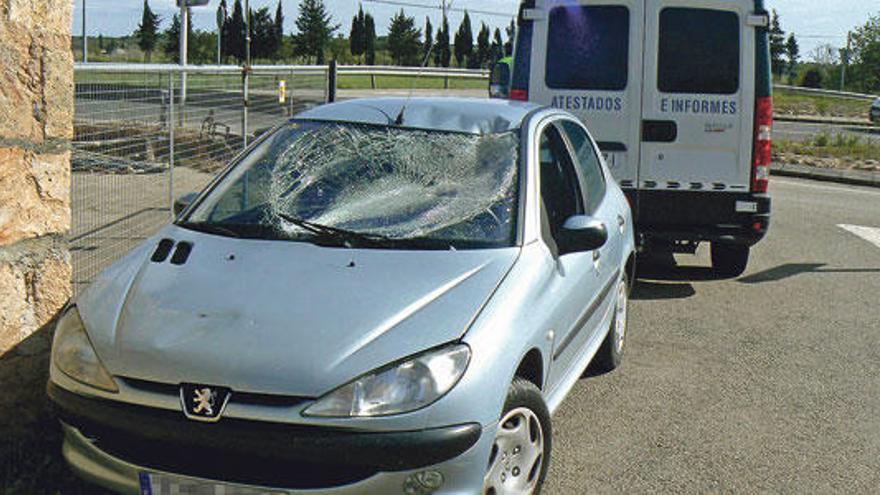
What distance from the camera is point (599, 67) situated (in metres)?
8.16

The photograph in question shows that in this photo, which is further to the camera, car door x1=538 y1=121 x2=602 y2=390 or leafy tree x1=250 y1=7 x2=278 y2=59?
leafy tree x1=250 y1=7 x2=278 y2=59

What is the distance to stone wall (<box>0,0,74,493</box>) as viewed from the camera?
13.2ft

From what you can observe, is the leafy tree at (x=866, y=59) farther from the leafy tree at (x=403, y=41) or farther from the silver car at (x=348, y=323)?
the silver car at (x=348, y=323)

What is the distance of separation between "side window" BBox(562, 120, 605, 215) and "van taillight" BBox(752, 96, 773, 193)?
8.06 ft

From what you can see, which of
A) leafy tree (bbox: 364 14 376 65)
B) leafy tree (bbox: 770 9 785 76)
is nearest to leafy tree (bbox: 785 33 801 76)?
leafy tree (bbox: 770 9 785 76)

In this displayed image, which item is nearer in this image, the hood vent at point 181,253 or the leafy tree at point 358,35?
the hood vent at point 181,253

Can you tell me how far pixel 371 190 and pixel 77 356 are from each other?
1.50m

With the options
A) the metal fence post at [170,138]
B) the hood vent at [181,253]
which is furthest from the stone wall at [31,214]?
the metal fence post at [170,138]

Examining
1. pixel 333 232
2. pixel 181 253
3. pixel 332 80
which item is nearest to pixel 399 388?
pixel 333 232

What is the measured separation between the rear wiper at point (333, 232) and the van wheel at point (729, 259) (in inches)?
209

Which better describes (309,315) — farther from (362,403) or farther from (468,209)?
(468,209)

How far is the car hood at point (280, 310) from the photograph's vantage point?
125 inches

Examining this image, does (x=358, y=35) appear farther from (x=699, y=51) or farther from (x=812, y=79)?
(x=699, y=51)

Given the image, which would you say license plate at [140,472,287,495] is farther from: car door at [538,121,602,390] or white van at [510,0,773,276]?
white van at [510,0,773,276]
